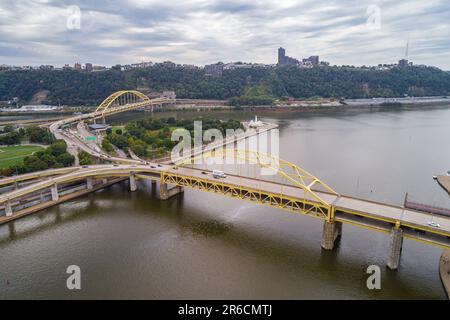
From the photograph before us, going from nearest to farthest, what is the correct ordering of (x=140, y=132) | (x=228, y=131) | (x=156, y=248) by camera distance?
(x=156, y=248)
(x=140, y=132)
(x=228, y=131)

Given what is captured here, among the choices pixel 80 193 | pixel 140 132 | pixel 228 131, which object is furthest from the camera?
pixel 228 131

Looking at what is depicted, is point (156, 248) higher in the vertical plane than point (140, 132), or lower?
lower

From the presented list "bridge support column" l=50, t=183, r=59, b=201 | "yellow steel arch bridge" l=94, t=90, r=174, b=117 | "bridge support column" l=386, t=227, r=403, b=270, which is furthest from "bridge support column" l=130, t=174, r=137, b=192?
"yellow steel arch bridge" l=94, t=90, r=174, b=117

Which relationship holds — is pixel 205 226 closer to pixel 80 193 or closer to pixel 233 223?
pixel 233 223

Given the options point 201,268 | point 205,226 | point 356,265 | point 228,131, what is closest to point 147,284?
point 201,268

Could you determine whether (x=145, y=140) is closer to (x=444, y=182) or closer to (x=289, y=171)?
(x=289, y=171)

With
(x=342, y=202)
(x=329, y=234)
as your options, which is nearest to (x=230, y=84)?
(x=342, y=202)
